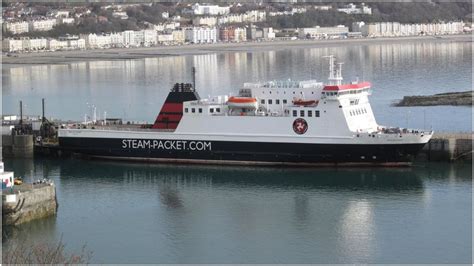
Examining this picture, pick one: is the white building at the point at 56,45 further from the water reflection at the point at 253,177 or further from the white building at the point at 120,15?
the water reflection at the point at 253,177

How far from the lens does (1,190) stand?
2138 centimetres

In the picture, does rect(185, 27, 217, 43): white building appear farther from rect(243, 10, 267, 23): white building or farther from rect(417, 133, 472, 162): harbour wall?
rect(417, 133, 472, 162): harbour wall

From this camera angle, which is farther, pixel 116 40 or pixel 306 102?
pixel 116 40

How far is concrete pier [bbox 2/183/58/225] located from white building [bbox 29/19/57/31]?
90719 mm

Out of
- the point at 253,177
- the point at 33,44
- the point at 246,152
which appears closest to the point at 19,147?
the point at 246,152

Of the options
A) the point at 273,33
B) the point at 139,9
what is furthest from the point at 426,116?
the point at 139,9

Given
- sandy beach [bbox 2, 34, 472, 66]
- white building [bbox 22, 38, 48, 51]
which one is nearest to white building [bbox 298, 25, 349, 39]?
sandy beach [bbox 2, 34, 472, 66]

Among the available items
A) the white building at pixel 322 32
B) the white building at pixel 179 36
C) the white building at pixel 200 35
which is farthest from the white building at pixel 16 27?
the white building at pixel 322 32

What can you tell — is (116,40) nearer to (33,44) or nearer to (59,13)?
(33,44)

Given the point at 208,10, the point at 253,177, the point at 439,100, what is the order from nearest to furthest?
the point at 253,177
the point at 439,100
the point at 208,10

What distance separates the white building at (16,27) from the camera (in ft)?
356

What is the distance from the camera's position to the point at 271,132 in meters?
28.5

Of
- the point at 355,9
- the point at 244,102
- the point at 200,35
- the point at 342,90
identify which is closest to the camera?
the point at 342,90

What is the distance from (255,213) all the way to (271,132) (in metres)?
5.34
